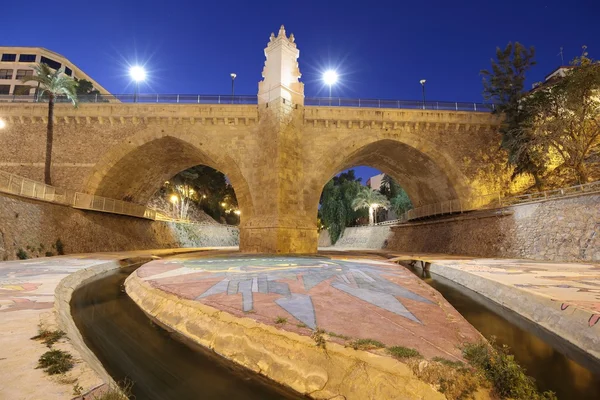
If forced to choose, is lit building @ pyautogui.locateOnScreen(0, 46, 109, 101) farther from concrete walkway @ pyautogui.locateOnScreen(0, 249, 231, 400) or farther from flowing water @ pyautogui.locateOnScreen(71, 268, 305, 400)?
flowing water @ pyautogui.locateOnScreen(71, 268, 305, 400)

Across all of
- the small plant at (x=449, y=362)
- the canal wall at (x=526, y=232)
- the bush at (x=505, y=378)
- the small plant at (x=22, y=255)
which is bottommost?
the bush at (x=505, y=378)

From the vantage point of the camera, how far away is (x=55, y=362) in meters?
2.86

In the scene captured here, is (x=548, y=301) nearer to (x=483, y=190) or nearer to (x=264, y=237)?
(x=264, y=237)

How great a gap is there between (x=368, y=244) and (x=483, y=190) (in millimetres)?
19433

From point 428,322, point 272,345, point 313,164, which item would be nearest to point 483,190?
point 313,164

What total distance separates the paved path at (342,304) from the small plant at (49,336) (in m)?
2.02

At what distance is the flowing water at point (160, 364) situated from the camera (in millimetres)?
3502

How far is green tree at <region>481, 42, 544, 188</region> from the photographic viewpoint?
19859 mm

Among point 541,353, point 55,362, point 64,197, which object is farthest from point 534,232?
point 64,197

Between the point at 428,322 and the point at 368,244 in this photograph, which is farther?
the point at 368,244

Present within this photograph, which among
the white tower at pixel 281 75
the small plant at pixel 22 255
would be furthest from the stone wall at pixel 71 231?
the white tower at pixel 281 75

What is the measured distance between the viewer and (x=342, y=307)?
197 inches

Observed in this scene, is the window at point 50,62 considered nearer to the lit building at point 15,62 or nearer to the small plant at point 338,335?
the lit building at point 15,62

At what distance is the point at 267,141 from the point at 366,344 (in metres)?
17.0
